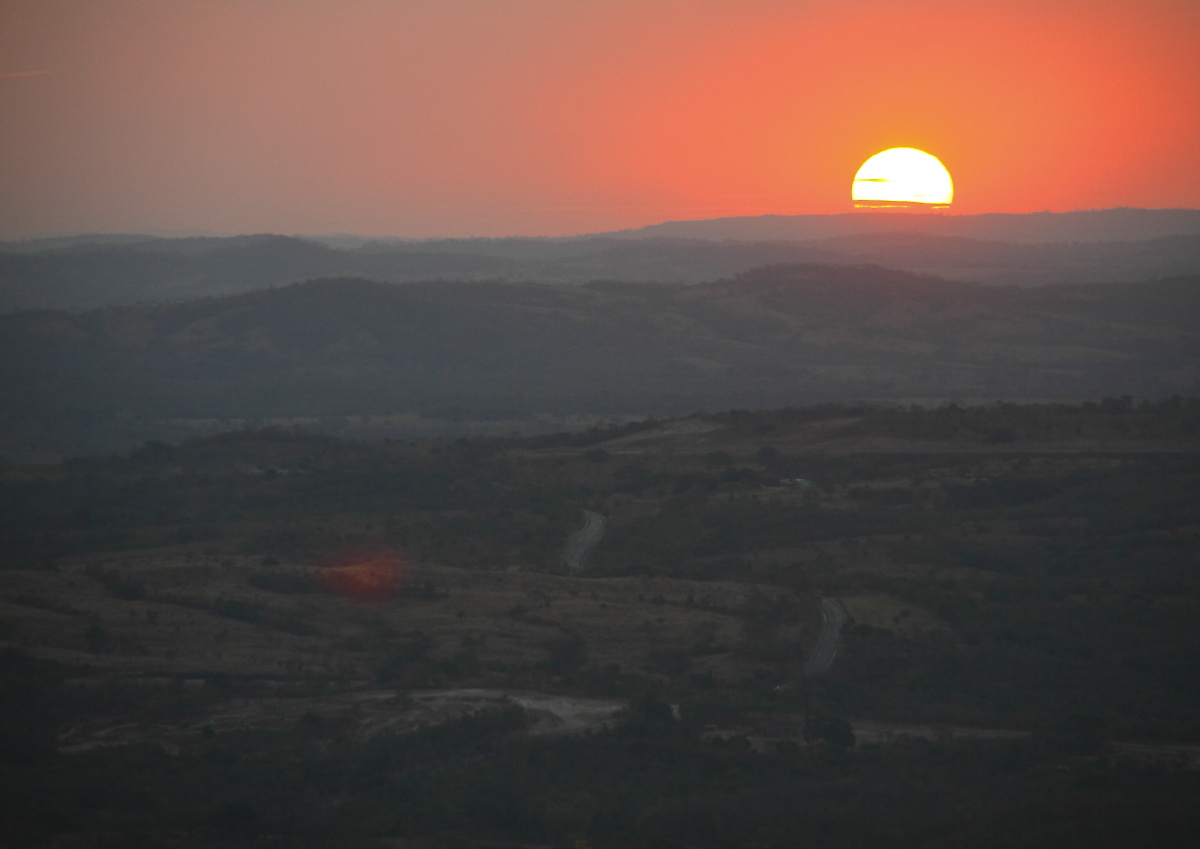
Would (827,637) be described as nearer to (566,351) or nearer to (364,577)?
(364,577)

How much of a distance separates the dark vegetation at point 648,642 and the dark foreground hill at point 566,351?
129 feet

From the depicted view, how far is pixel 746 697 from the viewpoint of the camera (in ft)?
107

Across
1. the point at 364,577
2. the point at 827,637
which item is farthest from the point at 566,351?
the point at 827,637

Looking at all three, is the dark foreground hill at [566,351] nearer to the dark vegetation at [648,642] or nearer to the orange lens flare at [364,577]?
the dark vegetation at [648,642]

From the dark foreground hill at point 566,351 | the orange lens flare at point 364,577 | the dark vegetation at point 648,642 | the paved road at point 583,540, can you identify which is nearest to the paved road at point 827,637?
the dark vegetation at point 648,642

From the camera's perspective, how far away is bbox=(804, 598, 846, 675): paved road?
117 feet

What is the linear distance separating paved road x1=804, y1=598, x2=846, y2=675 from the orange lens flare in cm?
1199

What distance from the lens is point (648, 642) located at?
1469 inches

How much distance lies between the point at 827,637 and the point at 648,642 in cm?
478

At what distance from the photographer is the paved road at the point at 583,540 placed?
49.6m

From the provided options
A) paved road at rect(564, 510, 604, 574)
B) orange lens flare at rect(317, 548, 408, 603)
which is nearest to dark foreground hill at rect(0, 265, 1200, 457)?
paved road at rect(564, 510, 604, 574)

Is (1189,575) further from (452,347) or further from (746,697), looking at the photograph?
(452,347)

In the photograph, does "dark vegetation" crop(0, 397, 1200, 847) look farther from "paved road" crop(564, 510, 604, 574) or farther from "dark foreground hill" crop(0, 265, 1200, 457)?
"dark foreground hill" crop(0, 265, 1200, 457)

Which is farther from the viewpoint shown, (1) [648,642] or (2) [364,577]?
(2) [364,577]
